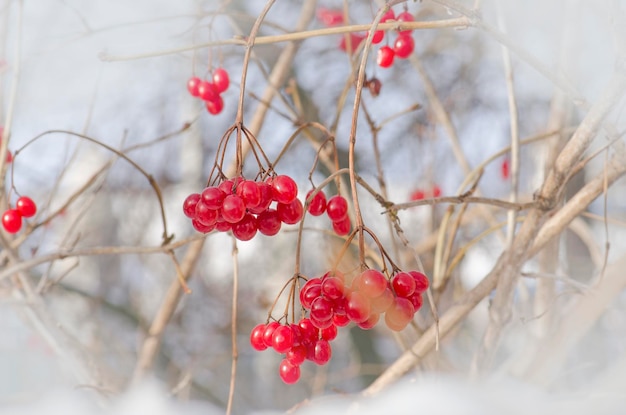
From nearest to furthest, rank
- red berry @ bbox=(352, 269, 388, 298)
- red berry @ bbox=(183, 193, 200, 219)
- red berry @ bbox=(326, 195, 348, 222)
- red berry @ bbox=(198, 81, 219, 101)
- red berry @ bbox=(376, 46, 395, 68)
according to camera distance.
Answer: red berry @ bbox=(352, 269, 388, 298), red berry @ bbox=(183, 193, 200, 219), red berry @ bbox=(326, 195, 348, 222), red berry @ bbox=(376, 46, 395, 68), red berry @ bbox=(198, 81, 219, 101)

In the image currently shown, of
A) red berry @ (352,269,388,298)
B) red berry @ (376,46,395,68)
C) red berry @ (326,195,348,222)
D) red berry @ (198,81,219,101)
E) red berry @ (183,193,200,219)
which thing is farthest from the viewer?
red berry @ (198,81,219,101)

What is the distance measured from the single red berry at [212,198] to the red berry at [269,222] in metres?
0.06

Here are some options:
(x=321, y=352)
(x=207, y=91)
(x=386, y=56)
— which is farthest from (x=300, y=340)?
(x=207, y=91)

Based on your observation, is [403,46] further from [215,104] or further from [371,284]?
[371,284]

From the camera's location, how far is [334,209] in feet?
2.37

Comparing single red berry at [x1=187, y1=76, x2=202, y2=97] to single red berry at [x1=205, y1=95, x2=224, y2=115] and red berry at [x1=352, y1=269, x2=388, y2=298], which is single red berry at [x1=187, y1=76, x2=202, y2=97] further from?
red berry at [x1=352, y1=269, x2=388, y2=298]

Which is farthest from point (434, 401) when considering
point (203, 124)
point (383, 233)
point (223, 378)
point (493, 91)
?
point (223, 378)

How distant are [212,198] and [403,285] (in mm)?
199

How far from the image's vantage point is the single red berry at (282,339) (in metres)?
0.59

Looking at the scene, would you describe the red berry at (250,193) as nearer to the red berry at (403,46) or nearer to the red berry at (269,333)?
the red berry at (269,333)

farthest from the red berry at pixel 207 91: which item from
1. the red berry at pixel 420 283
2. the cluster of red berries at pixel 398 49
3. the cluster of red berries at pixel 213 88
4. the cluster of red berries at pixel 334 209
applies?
the red berry at pixel 420 283

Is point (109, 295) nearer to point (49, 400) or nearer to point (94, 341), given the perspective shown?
point (94, 341)

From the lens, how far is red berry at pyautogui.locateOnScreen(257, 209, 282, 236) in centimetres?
63

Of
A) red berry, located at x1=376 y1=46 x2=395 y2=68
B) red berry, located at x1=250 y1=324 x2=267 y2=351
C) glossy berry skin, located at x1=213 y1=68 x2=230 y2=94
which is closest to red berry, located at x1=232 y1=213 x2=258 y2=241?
red berry, located at x1=250 y1=324 x2=267 y2=351
